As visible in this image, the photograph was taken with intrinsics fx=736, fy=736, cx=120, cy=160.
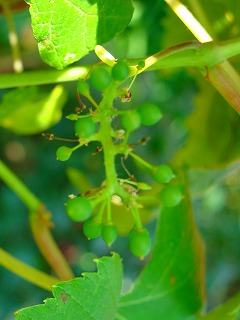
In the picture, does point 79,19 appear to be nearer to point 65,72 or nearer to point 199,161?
point 65,72

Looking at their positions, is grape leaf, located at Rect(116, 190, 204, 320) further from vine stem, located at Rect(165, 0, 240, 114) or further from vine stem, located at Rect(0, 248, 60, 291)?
vine stem, located at Rect(165, 0, 240, 114)

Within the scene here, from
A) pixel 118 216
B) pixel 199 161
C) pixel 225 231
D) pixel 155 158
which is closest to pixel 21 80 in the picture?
pixel 118 216

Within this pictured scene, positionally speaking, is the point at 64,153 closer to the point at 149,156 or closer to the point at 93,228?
the point at 93,228

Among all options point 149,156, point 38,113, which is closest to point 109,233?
point 38,113

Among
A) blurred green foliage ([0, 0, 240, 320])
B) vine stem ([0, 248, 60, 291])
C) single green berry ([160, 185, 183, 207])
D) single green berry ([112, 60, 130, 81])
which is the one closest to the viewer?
single green berry ([112, 60, 130, 81])

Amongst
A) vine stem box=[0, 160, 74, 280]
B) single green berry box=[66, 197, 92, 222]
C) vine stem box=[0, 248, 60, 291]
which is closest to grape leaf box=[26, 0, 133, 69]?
single green berry box=[66, 197, 92, 222]

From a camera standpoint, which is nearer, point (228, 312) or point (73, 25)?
point (73, 25)
